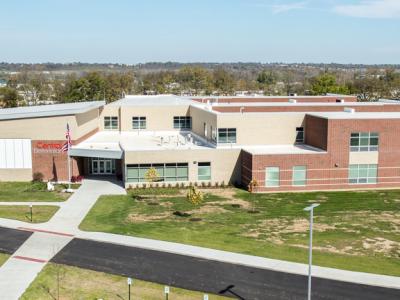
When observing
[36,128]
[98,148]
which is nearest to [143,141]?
[98,148]

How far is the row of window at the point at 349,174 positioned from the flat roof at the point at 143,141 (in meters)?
8.05

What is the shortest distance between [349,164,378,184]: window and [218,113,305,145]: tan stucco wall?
24.7 ft

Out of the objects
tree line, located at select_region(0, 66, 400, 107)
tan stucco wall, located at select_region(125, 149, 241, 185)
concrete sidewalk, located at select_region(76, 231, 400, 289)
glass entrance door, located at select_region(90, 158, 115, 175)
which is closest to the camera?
concrete sidewalk, located at select_region(76, 231, 400, 289)

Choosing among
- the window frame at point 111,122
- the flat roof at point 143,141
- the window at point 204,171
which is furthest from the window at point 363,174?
the window frame at point 111,122

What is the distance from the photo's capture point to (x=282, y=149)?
52.5m

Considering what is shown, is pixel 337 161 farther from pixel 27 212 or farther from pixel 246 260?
pixel 27 212

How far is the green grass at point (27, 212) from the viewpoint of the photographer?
3909 centimetres

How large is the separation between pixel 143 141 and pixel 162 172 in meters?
8.69

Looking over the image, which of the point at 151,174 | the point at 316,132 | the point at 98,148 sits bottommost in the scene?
the point at 151,174

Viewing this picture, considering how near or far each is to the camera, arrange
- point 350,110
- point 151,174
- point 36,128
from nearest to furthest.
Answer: point 151,174 → point 36,128 → point 350,110

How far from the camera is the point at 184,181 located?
51188 mm

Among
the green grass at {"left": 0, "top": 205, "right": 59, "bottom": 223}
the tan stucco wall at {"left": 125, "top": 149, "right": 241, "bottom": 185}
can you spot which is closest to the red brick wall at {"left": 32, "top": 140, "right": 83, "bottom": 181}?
the tan stucco wall at {"left": 125, "top": 149, "right": 241, "bottom": 185}

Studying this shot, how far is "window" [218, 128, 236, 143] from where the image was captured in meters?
53.3

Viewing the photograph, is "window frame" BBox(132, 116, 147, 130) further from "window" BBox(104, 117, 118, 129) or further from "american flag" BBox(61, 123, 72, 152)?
"american flag" BBox(61, 123, 72, 152)
